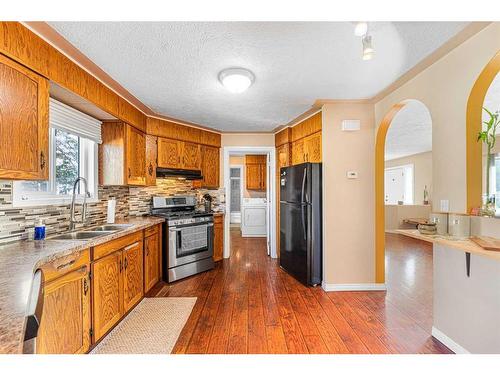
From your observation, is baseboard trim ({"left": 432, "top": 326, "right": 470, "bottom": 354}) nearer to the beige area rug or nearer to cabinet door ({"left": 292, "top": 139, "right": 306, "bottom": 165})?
the beige area rug

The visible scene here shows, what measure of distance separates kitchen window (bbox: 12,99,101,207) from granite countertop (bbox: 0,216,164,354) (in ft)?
1.51

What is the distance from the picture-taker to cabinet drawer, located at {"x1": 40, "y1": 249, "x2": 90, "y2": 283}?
1.37m

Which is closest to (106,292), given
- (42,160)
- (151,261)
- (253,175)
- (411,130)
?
(151,261)

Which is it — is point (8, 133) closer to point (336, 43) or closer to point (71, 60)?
point (71, 60)

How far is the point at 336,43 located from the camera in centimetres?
175

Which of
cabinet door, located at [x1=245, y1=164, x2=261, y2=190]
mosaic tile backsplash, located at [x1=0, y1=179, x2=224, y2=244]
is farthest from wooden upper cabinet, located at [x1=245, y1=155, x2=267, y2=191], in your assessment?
mosaic tile backsplash, located at [x1=0, y1=179, x2=224, y2=244]

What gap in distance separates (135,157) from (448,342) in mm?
3688

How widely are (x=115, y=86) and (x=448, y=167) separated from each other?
319 cm

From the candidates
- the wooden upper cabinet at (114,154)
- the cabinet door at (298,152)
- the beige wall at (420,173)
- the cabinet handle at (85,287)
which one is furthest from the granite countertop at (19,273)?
the beige wall at (420,173)

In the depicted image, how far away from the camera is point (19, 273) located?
111cm

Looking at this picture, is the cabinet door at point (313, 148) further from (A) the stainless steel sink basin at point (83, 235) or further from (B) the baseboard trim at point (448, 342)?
(A) the stainless steel sink basin at point (83, 235)

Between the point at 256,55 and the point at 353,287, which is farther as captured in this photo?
the point at 353,287

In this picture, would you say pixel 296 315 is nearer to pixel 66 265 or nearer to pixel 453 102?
pixel 66 265
